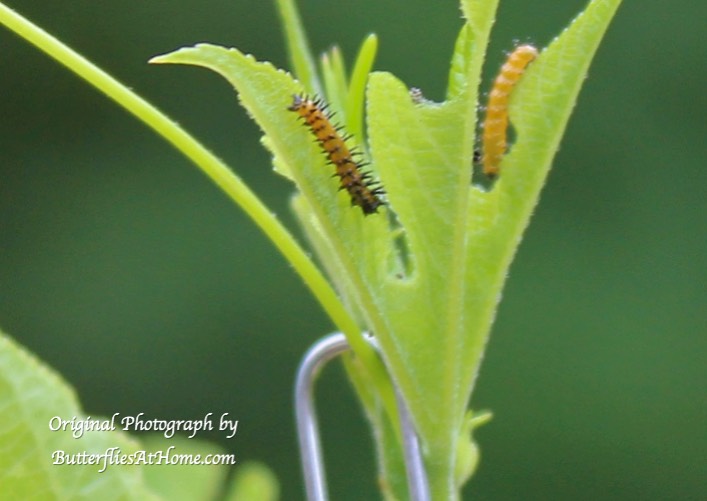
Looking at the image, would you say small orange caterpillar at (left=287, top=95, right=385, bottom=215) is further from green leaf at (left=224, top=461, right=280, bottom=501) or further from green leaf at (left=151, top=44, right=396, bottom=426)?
green leaf at (left=224, top=461, right=280, bottom=501)

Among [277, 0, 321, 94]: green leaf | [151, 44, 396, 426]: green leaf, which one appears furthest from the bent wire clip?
[277, 0, 321, 94]: green leaf

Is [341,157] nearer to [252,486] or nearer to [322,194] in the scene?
[322,194]

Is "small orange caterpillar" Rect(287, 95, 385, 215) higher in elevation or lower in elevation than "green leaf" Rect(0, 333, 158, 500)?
higher

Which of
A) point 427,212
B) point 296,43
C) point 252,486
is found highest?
point 296,43

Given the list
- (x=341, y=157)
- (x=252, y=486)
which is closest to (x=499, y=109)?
(x=341, y=157)

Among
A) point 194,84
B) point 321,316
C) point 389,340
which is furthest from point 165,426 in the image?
point 194,84
